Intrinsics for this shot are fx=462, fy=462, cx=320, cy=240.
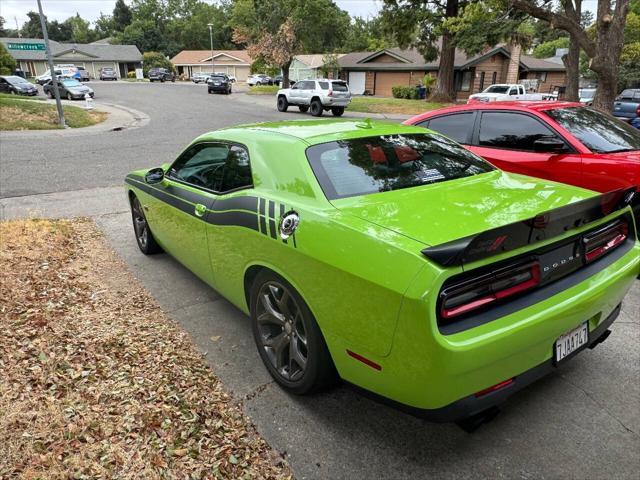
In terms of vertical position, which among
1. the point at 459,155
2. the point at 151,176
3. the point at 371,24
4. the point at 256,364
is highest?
the point at 371,24

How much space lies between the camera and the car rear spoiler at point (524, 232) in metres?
1.83

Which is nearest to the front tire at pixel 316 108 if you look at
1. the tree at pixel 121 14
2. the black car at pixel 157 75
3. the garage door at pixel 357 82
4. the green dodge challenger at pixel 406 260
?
the green dodge challenger at pixel 406 260

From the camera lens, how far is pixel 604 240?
2588 millimetres

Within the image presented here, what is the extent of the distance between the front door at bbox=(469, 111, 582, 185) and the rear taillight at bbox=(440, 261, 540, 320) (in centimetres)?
316

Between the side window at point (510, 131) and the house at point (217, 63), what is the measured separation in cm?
7530

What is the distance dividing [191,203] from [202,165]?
0.41 m

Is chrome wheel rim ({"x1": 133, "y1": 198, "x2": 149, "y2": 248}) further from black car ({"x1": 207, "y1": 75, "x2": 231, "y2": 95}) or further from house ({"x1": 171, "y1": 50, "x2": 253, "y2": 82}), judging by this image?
house ({"x1": 171, "y1": 50, "x2": 253, "y2": 82})

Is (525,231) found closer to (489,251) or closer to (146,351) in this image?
(489,251)

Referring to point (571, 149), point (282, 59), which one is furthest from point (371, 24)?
point (571, 149)

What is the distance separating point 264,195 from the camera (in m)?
2.81

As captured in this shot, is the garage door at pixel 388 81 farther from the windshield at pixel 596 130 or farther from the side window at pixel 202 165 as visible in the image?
the side window at pixel 202 165

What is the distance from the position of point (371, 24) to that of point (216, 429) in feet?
249

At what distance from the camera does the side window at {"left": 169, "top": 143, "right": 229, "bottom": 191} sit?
11.4ft

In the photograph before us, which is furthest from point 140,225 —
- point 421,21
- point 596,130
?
point 421,21
